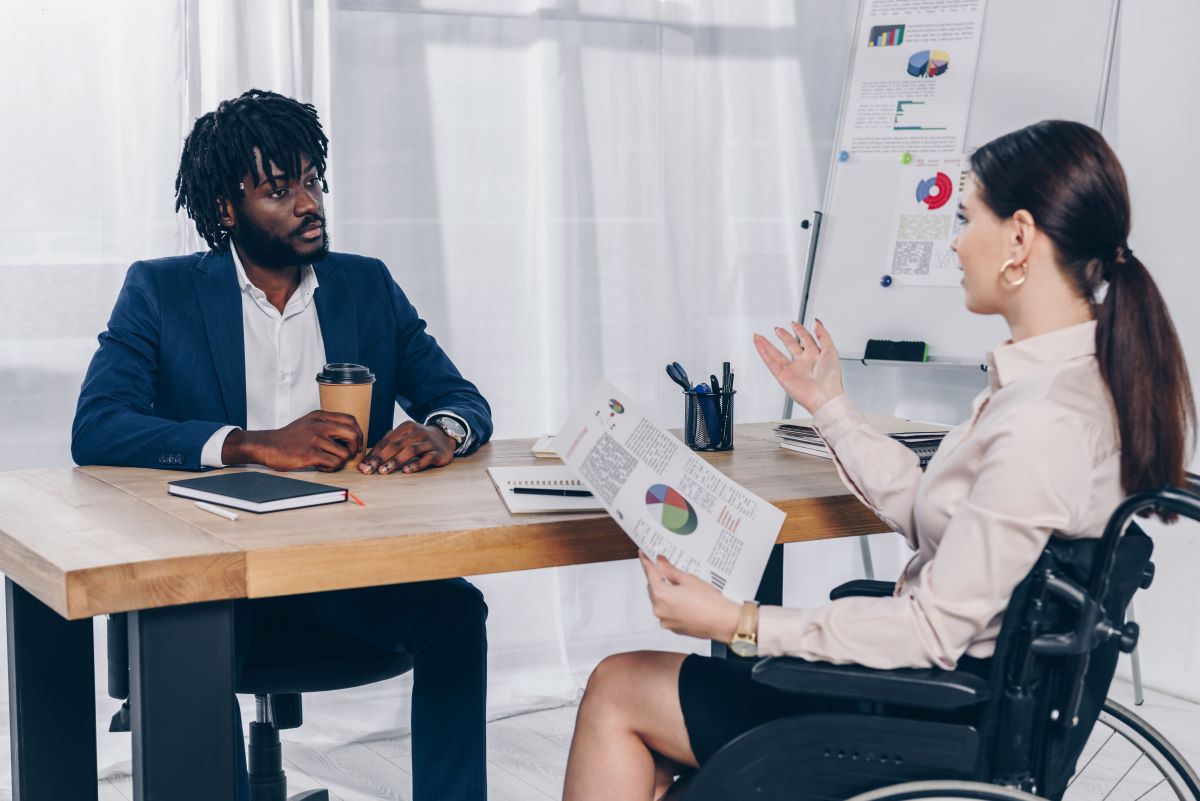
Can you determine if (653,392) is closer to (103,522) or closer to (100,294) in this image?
(100,294)

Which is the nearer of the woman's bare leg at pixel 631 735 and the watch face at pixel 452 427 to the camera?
the woman's bare leg at pixel 631 735

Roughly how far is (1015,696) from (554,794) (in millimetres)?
1497

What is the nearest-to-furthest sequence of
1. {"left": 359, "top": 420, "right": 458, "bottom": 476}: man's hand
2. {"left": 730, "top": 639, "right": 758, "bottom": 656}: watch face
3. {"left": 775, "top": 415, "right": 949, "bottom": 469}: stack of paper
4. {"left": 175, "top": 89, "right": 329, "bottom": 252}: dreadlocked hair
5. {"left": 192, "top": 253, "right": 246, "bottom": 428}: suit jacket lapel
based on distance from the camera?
{"left": 730, "top": 639, "right": 758, "bottom": 656}: watch face < {"left": 359, "top": 420, "right": 458, "bottom": 476}: man's hand < {"left": 775, "top": 415, "right": 949, "bottom": 469}: stack of paper < {"left": 192, "top": 253, "right": 246, "bottom": 428}: suit jacket lapel < {"left": 175, "top": 89, "right": 329, "bottom": 252}: dreadlocked hair

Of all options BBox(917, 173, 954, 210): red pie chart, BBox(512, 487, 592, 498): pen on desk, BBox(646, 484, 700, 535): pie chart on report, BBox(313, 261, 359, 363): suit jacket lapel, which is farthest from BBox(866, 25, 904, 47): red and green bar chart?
BBox(646, 484, 700, 535): pie chart on report

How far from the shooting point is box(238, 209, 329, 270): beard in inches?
84.4

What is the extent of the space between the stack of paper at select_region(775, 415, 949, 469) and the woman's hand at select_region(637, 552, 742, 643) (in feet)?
1.96

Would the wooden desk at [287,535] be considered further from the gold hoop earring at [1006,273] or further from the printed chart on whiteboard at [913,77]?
the printed chart on whiteboard at [913,77]

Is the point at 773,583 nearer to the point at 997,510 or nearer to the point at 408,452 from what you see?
the point at 408,452

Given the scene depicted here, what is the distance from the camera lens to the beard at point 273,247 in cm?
214

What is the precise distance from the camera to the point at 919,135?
3.06m

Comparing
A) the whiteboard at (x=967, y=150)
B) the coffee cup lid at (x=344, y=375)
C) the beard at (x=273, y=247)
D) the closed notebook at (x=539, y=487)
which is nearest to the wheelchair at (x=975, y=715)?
the closed notebook at (x=539, y=487)

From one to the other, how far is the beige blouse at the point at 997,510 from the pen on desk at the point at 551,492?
1.26 feet

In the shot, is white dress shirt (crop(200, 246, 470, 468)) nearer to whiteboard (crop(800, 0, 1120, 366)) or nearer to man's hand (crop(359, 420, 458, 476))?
man's hand (crop(359, 420, 458, 476))

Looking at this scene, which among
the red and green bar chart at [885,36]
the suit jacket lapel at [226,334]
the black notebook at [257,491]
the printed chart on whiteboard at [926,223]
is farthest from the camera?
the red and green bar chart at [885,36]
